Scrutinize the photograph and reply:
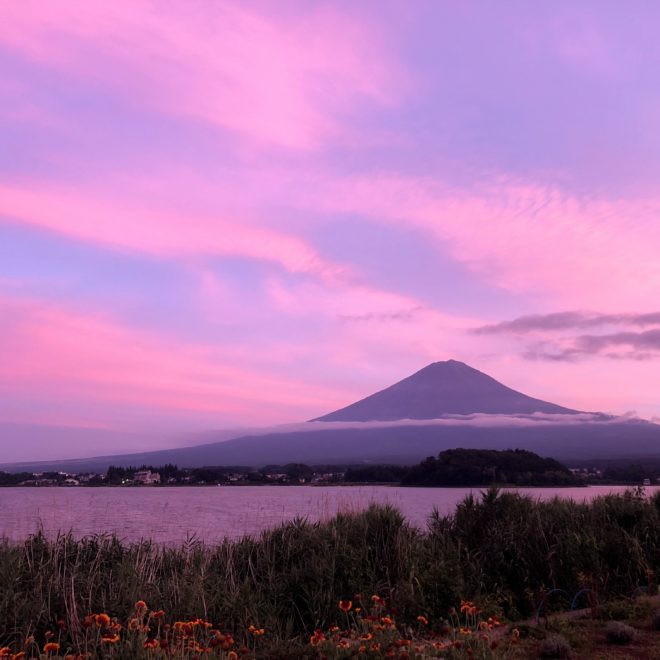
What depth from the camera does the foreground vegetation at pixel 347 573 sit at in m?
7.38

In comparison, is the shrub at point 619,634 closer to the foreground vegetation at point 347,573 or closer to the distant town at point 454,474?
the foreground vegetation at point 347,573

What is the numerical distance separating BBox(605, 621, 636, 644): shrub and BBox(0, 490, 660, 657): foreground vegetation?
1100 millimetres

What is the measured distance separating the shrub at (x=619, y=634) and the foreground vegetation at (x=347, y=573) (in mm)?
1100

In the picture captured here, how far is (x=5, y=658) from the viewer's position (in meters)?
4.49

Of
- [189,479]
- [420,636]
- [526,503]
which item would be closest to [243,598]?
[420,636]

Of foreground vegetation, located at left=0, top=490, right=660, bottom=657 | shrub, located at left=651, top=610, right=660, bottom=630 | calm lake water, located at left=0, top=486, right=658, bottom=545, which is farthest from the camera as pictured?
calm lake water, located at left=0, top=486, right=658, bottom=545

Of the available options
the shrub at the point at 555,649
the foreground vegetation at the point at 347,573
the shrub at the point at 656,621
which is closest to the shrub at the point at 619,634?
the shrub at the point at 656,621

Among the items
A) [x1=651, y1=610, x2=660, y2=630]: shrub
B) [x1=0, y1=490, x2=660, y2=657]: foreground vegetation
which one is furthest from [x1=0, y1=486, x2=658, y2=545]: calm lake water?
[x1=651, y1=610, x2=660, y2=630]: shrub

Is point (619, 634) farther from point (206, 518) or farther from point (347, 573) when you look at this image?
point (206, 518)

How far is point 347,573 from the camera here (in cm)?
909

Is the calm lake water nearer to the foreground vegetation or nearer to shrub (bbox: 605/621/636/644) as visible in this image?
the foreground vegetation

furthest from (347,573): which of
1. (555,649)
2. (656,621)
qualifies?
(656,621)

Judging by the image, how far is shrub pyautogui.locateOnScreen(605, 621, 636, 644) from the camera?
21.4 feet

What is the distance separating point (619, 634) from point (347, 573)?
11.6 ft
